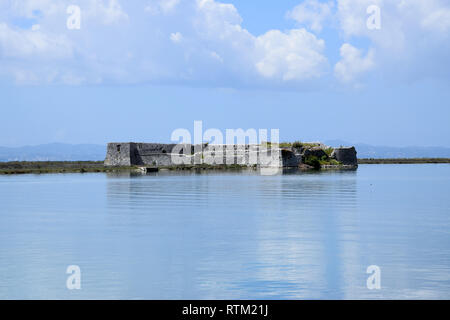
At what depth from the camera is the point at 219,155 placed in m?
64.8

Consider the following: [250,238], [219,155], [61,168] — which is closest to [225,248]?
[250,238]

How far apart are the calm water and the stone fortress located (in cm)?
3631

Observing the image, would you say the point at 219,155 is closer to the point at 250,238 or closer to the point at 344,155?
the point at 344,155

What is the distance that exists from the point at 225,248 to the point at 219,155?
169 feet

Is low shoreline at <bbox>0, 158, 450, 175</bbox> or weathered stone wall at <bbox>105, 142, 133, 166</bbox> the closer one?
low shoreline at <bbox>0, 158, 450, 175</bbox>

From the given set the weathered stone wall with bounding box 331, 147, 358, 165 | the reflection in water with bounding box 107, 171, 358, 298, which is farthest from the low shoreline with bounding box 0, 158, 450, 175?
the reflection in water with bounding box 107, 171, 358, 298

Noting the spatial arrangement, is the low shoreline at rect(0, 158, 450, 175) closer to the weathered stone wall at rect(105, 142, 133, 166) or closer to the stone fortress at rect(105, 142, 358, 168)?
the stone fortress at rect(105, 142, 358, 168)

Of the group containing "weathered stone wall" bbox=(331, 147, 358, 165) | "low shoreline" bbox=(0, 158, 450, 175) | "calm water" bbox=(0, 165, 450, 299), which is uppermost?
"weathered stone wall" bbox=(331, 147, 358, 165)

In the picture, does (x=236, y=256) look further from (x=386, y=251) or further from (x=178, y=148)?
(x=178, y=148)

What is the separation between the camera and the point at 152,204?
23.0 metres

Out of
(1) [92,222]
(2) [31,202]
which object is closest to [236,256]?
(1) [92,222]

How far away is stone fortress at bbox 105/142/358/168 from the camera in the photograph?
199 ft
